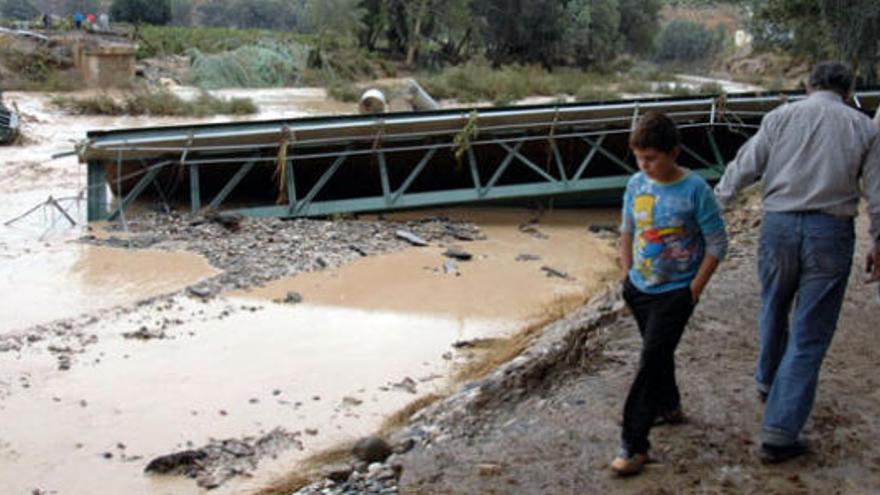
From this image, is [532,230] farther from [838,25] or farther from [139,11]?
[139,11]

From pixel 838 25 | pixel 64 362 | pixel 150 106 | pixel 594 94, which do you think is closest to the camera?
pixel 64 362

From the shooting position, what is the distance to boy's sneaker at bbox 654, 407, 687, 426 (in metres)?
4.89

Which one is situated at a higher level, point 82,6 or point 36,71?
point 82,6

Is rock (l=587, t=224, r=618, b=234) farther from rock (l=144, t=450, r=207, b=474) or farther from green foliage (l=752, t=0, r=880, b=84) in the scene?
rock (l=144, t=450, r=207, b=474)

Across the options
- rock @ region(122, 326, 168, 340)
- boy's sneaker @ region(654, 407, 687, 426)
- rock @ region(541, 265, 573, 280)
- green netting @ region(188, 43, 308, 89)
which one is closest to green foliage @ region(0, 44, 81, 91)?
green netting @ region(188, 43, 308, 89)

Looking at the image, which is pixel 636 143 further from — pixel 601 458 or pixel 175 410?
pixel 175 410

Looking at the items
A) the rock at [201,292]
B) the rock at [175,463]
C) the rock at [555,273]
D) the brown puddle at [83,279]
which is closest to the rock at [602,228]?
the rock at [555,273]

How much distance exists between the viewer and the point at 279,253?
1248cm

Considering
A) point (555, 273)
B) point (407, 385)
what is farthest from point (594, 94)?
point (407, 385)

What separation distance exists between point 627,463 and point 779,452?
696 mm

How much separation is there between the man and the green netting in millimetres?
39166

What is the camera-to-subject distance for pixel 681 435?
15.8ft

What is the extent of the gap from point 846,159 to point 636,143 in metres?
0.93

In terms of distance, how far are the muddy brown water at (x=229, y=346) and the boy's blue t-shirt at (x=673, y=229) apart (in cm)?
315
